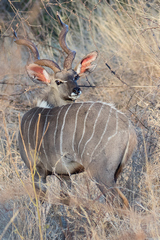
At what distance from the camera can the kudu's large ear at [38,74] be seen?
10.4ft

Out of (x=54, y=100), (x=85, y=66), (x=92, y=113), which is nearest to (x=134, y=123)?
(x=85, y=66)

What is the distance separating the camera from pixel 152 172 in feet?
9.40

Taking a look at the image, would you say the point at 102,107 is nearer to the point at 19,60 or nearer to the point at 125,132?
the point at 125,132

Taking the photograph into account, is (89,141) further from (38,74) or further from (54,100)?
(38,74)

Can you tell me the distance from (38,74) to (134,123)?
3.96 ft

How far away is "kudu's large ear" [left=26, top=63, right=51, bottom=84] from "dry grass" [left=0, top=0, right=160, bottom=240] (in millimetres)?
730

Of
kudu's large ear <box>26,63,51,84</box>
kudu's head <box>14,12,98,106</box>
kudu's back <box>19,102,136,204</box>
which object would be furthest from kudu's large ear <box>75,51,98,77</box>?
kudu's back <box>19,102,136,204</box>

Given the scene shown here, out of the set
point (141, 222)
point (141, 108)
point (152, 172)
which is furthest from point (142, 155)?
point (141, 222)

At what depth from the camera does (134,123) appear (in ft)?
11.7

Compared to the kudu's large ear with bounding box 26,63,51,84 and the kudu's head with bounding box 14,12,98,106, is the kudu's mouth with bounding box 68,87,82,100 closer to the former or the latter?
the kudu's head with bounding box 14,12,98,106

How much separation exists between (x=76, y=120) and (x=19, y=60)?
8.74 ft

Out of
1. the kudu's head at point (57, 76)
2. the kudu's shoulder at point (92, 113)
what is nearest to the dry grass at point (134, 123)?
the kudu's shoulder at point (92, 113)

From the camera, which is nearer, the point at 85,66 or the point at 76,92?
the point at 76,92

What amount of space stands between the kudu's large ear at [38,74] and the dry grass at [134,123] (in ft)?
2.39
